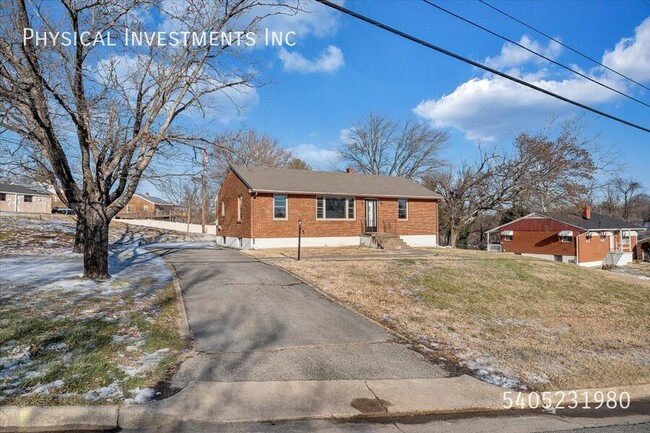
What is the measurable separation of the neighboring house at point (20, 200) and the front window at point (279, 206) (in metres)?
36.6

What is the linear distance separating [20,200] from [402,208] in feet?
150

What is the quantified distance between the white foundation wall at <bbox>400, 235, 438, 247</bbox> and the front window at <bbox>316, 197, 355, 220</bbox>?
3.83 metres

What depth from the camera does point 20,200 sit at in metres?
47.2

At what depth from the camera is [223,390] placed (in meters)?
4.47

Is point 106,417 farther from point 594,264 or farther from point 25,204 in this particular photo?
point 25,204

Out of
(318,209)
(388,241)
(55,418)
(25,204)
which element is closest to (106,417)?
(55,418)

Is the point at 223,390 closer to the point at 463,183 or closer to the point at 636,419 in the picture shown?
the point at 636,419

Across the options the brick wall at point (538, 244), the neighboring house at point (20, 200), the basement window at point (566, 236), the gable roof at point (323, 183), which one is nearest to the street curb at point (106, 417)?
the gable roof at point (323, 183)

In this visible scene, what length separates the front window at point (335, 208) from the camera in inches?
883

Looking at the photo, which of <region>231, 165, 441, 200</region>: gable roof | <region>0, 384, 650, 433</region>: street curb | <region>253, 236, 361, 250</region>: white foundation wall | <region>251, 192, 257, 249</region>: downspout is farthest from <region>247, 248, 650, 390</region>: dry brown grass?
<region>231, 165, 441, 200</region>: gable roof

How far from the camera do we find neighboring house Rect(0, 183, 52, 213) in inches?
1790

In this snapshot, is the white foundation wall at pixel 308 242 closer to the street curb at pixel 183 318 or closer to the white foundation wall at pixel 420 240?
the white foundation wall at pixel 420 240

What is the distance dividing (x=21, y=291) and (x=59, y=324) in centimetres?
271

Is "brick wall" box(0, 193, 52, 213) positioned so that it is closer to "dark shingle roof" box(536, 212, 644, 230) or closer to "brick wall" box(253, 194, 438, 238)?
"brick wall" box(253, 194, 438, 238)
